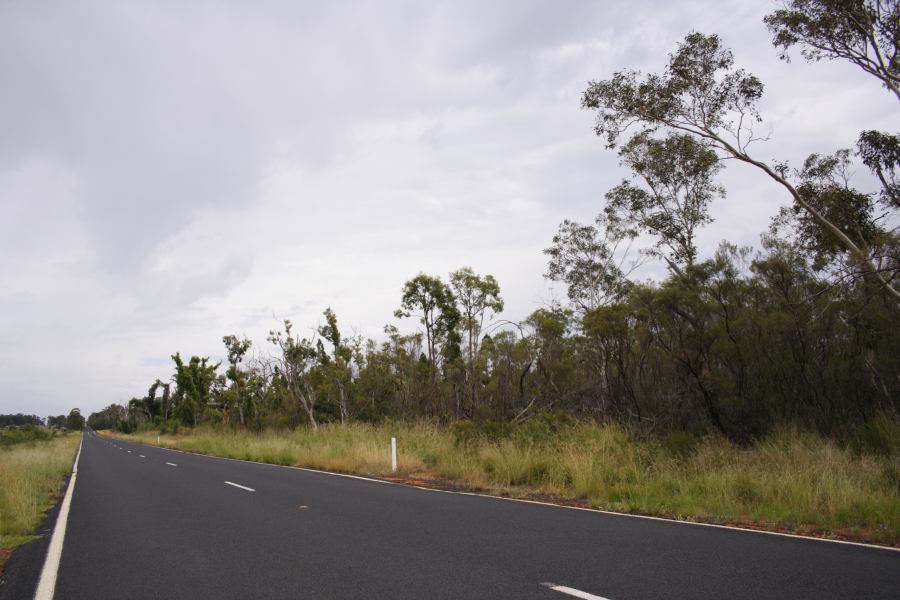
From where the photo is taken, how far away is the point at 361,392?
33.9 metres

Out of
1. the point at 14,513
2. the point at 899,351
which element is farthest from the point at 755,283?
the point at 14,513

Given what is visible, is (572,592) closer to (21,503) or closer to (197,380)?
(21,503)

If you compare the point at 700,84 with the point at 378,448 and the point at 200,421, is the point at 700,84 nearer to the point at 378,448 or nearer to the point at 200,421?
the point at 378,448

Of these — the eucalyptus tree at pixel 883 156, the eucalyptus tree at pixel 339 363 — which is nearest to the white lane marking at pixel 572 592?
the eucalyptus tree at pixel 883 156

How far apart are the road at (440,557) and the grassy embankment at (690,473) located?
1.19 m

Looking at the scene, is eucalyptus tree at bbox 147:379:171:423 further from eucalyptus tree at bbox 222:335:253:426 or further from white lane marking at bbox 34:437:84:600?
white lane marking at bbox 34:437:84:600

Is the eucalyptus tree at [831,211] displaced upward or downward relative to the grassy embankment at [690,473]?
upward

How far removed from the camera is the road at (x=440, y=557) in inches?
197

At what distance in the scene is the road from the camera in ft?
16.4

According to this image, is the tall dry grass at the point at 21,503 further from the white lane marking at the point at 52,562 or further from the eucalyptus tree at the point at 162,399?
the eucalyptus tree at the point at 162,399

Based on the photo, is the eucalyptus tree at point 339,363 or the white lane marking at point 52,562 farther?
the eucalyptus tree at point 339,363

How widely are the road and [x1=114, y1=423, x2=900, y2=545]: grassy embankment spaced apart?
1.19 metres

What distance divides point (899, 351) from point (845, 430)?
9.50 ft

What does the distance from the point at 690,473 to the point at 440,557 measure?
6344mm
